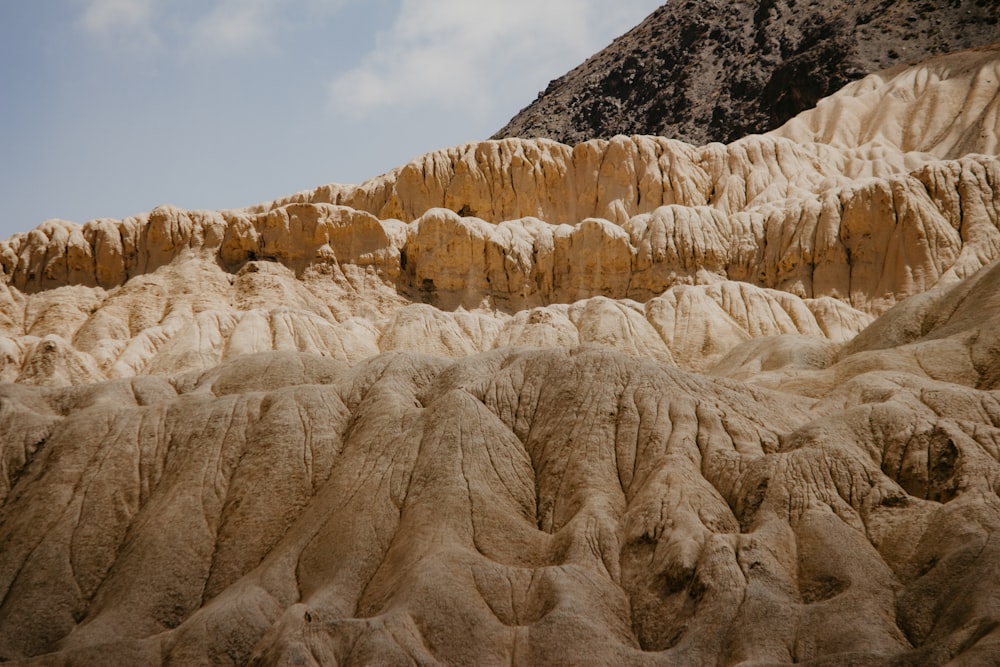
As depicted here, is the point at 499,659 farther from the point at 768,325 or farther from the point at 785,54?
the point at 785,54

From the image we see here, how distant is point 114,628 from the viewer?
23594 mm

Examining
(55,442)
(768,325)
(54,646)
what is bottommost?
(768,325)

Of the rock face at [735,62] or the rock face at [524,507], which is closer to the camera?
the rock face at [524,507]

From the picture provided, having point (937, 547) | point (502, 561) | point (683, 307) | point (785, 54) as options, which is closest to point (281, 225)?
point (683, 307)

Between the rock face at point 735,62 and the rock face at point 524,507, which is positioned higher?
the rock face at point 735,62

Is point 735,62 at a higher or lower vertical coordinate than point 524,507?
higher

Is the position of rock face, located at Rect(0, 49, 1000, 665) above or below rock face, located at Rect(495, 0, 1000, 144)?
below

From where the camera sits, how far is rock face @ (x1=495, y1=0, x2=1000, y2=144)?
326 ft

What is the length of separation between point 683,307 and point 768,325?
4.13 metres

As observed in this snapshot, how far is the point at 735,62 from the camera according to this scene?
115938mm

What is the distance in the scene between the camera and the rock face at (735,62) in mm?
99500

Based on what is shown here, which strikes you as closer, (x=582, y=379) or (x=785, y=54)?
(x=582, y=379)

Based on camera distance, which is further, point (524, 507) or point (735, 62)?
point (735, 62)

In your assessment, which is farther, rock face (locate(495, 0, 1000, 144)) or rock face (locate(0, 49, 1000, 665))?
rock face (locate(495, 0, 1000, 144))
